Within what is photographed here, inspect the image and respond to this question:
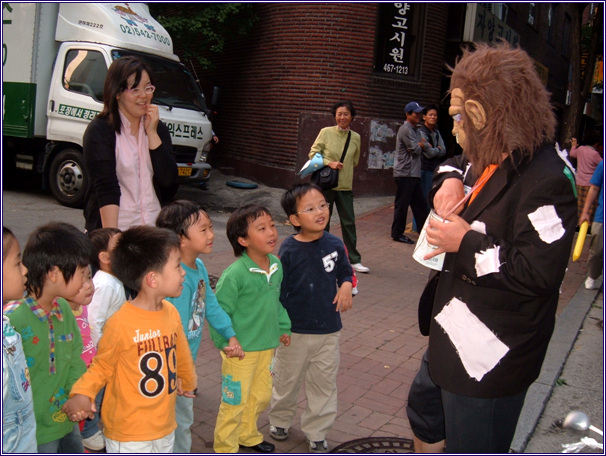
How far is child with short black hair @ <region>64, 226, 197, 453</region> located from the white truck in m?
7.71

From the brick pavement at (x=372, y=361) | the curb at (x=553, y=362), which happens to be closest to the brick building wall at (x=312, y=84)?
the brick pavement at (x=372, y=361)

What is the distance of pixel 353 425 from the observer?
13.2ft

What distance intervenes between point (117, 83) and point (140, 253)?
4.41ft

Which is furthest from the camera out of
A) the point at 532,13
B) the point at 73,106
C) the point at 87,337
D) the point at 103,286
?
the point at 532,13

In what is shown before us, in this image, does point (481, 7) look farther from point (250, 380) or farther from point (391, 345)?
point (250, 380)

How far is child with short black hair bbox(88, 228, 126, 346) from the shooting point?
324 cm

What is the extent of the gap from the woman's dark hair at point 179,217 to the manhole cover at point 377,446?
155cm

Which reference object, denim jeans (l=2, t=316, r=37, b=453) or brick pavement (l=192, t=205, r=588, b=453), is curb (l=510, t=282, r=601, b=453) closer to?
brick pavement (l=192, t=205, r=588, b=453)

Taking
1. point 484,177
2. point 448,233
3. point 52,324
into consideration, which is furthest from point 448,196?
point 52,324

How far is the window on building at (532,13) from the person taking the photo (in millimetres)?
19442

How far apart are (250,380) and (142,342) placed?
96cm

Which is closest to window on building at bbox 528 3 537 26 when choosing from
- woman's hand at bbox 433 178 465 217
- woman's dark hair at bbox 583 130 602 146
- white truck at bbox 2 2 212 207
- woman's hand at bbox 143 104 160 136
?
woman's dark hair at bbox 583 130 602 146

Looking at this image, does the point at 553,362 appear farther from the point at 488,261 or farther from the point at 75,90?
the point at 75,90

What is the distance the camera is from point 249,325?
3.51 meters
